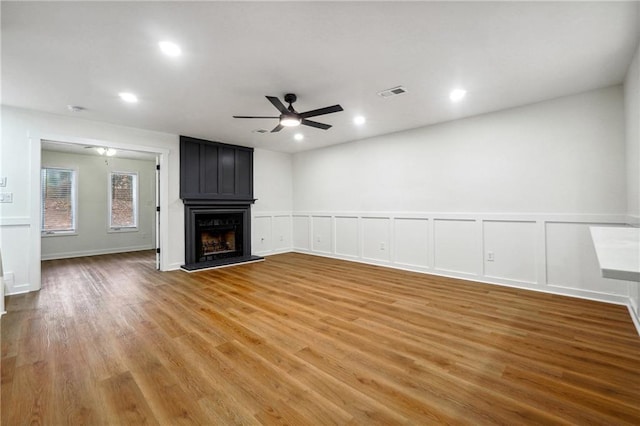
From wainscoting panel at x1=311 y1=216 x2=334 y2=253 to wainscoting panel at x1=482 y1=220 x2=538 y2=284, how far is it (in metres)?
3.28

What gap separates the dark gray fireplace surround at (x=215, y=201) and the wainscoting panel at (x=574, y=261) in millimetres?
5217

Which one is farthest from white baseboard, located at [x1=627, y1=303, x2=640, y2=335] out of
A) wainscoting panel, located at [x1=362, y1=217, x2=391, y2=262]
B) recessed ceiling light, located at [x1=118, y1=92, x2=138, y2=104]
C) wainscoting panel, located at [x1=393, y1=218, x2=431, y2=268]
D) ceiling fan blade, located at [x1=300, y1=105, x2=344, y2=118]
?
recessed ceiling light, located at [x1=118, y1=92, x2=138, y2=104]

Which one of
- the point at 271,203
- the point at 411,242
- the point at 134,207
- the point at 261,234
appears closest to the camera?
the point at 411,242

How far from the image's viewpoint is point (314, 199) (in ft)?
23.0

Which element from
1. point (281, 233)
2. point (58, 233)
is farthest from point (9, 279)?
point (281, 233)

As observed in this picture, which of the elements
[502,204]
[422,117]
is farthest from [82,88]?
[502,204]

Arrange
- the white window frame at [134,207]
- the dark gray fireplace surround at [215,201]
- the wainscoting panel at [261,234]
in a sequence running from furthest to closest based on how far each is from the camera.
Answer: the white window frame at [134,207], the wainscoting panel at [261,234], the dark gray fireplace surround at [215,201]

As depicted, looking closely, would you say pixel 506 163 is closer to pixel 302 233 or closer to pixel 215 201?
pixel 302 233

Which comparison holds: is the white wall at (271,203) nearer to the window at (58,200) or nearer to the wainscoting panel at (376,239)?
the wainscoting panel at (376,239)

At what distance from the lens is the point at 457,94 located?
3.56 m

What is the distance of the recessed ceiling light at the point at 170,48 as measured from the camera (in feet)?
7.94

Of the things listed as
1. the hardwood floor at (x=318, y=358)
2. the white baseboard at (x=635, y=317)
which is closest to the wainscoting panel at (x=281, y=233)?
the hardwood floor at (x=318, y=358)

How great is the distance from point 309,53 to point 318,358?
8.76 ft

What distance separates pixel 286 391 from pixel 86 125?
5182mm
